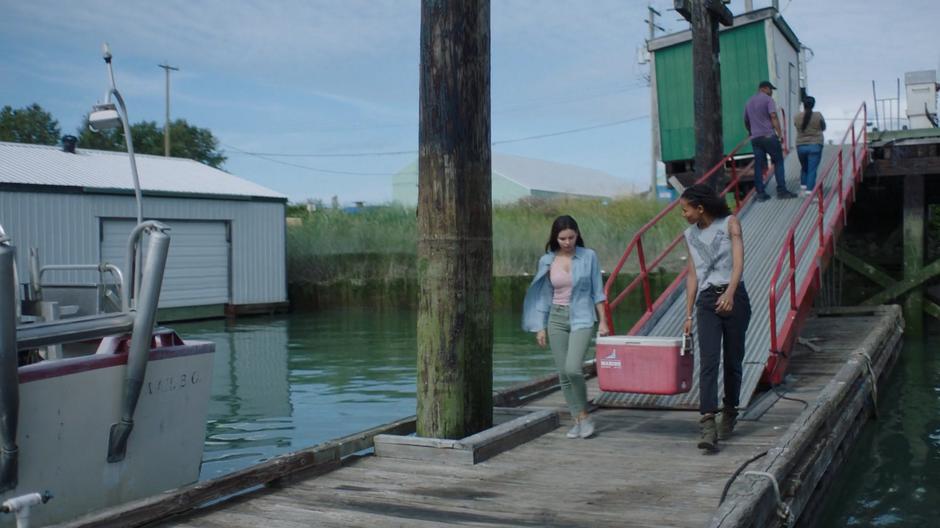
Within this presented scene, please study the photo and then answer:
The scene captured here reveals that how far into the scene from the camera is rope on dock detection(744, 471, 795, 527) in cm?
525

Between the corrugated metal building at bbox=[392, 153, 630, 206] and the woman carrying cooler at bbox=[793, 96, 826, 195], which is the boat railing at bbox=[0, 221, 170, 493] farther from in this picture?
the corrugated metal building at bbox=[392, 153, 630, 206]

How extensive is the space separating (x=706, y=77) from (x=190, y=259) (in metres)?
17.7

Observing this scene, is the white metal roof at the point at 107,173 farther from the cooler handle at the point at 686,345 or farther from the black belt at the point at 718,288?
the black belt at the point at 718,288

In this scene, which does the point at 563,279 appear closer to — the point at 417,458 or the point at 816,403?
the point at 417,458

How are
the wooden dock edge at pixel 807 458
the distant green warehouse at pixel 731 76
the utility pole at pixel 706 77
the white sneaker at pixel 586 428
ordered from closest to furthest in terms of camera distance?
1. the wooden dock edge at pixel 807 458
2. the white sneaker at pixel 586 428
3. the utility pole at pixel 706 77
4. the distant green warehouse at pixel 731 76

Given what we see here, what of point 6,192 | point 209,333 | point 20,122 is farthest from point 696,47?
point 20,122

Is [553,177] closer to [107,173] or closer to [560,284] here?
[107,173]

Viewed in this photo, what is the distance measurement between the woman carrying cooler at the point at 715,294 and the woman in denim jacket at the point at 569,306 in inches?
27.9

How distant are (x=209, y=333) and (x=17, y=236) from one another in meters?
4.79

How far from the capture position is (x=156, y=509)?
4832 millimetres

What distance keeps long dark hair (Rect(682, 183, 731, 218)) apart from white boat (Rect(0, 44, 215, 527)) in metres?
3.60

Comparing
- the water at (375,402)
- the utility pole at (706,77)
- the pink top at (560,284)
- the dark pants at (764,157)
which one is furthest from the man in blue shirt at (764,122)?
the pink top at (560,284)

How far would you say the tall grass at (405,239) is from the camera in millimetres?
27281

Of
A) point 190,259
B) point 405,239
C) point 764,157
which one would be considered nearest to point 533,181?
point 405,239
